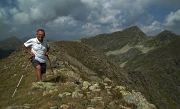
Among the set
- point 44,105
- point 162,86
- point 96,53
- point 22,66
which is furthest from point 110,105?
point 162,86

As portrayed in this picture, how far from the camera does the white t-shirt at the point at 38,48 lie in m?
15.0

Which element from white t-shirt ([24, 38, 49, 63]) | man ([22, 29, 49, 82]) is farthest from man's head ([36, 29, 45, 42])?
white t-shirt ([24, 38, 49, 63])

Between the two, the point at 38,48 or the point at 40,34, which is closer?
the point at 40,34

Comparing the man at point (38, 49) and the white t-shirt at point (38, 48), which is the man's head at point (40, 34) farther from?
the white t-shirt at point (38, 48)

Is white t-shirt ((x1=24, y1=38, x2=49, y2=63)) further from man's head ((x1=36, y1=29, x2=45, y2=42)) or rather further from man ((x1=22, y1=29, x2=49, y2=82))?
man's head ((x1=36, y1=29, x2=45, y2=42))

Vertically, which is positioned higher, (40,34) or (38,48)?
(40,34)

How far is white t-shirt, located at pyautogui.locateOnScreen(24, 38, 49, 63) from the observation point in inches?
589

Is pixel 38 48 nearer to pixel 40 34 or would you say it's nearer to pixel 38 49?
pixel 38 49

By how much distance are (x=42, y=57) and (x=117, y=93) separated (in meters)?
7.14

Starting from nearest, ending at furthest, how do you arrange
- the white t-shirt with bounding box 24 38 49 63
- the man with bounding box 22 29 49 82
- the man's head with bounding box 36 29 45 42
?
the man's head with bounding box 36 29 45 42 < the man with bounding box 22 29 49 82 < the white t-shirt with bounding box 24 38 49 63

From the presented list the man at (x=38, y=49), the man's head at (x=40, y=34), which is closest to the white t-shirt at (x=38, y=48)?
the man at (x=38, y=49)

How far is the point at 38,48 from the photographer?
15180mm

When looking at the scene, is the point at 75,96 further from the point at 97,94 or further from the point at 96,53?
the point at 96,53

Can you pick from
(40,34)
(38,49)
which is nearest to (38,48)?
(38,49)
